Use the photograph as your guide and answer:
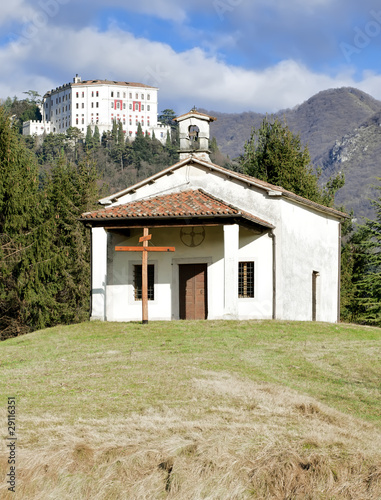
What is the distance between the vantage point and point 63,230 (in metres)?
45.4

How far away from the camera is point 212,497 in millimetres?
9000

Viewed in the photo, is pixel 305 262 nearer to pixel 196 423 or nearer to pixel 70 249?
pixel 196 423

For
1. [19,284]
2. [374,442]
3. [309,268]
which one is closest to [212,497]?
[374,442]

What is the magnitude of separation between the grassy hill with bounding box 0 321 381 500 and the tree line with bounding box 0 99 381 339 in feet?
66.2

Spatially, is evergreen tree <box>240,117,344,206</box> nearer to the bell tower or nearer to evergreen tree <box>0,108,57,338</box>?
evergreen tree <box>0,108,57,338</box>

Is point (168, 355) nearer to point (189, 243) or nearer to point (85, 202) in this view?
point (189, 243)

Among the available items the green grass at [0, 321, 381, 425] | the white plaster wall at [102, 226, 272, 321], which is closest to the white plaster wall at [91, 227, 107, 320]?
the white plaster wall at [102, 226, 272, 321]

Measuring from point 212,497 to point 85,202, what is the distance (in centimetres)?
4019

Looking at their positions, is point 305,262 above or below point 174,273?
above

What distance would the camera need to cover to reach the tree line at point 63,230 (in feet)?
121

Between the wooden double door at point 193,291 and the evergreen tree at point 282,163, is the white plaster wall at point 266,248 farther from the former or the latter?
the evergreen tree at point 282,163

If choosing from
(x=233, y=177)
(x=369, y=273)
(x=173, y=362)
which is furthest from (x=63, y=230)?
(x=173, y=362)

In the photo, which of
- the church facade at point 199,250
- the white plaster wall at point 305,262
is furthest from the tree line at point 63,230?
the church facade at point 199,250

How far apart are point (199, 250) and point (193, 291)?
1487mm
